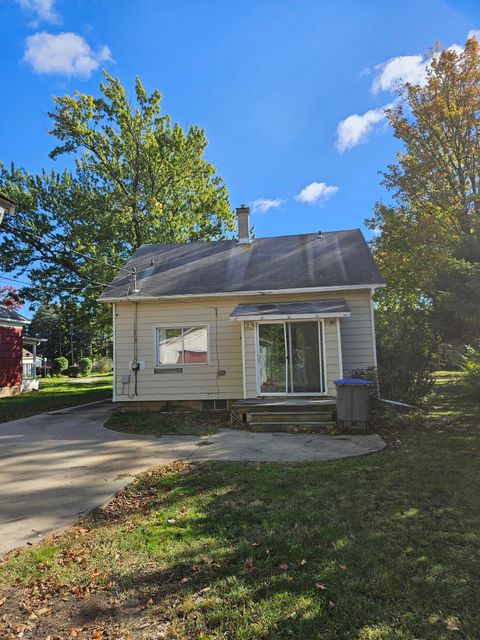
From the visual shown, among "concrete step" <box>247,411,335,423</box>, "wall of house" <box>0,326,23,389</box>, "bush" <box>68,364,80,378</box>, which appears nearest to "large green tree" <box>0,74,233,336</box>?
"wall of house" <box>0,326,23,389</box>

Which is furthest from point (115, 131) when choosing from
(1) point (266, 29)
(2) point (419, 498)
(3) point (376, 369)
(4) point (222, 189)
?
(2) point (419, 498)

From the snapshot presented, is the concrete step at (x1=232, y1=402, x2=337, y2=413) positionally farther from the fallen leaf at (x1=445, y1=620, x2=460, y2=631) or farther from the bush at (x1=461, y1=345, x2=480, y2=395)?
the fallen leaf at (x1=445, y1=620, x2=460, y2=631)

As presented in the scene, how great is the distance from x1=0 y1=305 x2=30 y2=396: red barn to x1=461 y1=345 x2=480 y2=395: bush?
19323 mm

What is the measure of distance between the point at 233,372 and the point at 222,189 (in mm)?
16580

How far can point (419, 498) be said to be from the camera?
4.47 metres

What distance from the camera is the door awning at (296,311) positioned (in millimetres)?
10297

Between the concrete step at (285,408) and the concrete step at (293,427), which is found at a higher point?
the concrete step at (285,408)

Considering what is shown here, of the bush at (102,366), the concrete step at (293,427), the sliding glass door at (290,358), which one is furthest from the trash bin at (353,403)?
the bush at (102,366)

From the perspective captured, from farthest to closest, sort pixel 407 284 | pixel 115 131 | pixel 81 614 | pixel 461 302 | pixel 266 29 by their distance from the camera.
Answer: pixel 115 131, pixel 407 284, pixel 266 29, pixel 461 302, pixel 81 614

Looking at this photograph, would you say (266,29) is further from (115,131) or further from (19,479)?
(115,131)

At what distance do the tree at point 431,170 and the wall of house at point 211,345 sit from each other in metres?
6.63

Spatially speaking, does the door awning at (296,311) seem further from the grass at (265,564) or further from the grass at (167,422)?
the grass at (265,564)

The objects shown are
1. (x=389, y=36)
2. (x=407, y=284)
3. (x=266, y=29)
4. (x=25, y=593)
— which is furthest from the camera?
(x=407, y=284)

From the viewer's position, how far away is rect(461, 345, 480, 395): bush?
1090 centimetres
